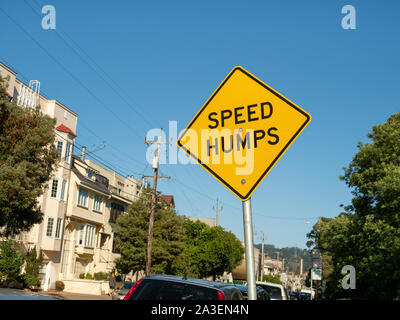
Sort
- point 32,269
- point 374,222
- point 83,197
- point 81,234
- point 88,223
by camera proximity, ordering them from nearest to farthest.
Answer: point 374,222, point 32,269, point 83,197, point 81,234, point 88,223

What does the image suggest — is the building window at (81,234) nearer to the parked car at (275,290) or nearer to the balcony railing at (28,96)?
the balcony railing at (28,96)

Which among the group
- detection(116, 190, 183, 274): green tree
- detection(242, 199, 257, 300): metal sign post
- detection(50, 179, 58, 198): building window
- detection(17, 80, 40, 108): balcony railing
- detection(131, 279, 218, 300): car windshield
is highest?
detection(17, 80, 40, 108): balcony railing

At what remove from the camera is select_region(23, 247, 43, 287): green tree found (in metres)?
32.2

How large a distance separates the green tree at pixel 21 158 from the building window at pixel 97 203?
26931 mm

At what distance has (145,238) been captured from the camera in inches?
1631

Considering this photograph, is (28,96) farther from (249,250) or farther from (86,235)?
(249,250)

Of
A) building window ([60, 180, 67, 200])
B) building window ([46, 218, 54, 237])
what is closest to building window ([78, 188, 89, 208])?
building window ([60, 180, 67, 200])

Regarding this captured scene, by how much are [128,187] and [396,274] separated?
142ft

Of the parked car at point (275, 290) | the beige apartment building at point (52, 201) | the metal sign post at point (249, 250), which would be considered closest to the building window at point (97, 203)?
the beige apartment building at point (52, 201)

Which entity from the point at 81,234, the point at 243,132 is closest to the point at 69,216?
the point at 81,234

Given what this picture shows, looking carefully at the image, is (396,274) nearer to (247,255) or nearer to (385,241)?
(385,241)

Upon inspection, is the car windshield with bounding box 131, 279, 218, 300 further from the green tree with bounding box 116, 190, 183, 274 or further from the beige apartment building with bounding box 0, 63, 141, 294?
the green tree with bounding box 116, 190, 183, 274

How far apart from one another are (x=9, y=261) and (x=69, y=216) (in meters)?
10.4

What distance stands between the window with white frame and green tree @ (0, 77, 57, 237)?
24.7 m
